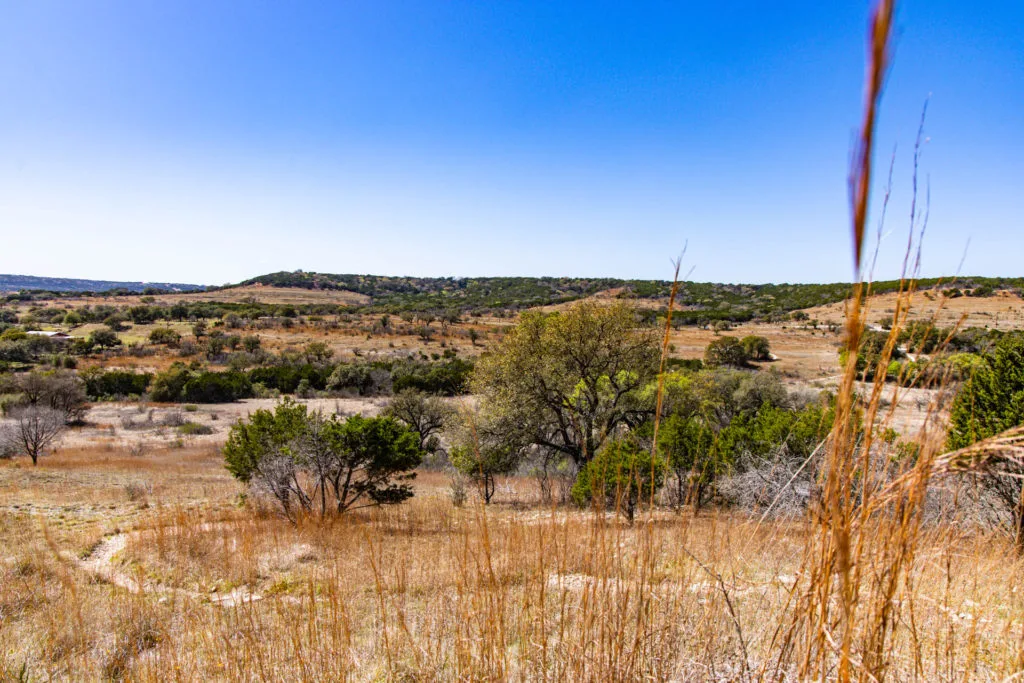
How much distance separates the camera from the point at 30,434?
16.8m

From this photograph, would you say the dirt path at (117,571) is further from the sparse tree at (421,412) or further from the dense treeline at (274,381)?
the dense treeline at (274,381)

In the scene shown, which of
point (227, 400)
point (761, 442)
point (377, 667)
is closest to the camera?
point (377, 667)

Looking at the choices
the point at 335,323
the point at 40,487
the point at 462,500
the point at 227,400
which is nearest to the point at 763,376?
the point at 462,500

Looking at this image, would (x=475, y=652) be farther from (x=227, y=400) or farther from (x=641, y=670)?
(x=227, y=400)

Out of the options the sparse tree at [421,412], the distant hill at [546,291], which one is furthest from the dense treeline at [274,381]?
the distant hill at [546,291]

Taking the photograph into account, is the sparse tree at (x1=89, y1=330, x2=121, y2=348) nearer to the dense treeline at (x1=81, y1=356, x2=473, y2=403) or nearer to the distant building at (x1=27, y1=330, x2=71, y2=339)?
the distant building at (x1=27, y1=330, x2=71, y2=339)

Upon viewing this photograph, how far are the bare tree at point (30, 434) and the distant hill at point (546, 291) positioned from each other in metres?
42.9

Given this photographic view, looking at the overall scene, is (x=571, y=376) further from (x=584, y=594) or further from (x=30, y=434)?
(x=30, y=434)

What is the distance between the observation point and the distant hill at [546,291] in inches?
2405

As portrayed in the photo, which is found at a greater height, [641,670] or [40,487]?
[641,670]

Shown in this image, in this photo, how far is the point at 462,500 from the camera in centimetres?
1209

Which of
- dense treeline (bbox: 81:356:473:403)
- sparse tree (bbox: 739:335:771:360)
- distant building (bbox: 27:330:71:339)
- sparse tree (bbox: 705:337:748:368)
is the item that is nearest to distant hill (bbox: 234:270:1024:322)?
sparse tree (bbox: 739:335:771:360)

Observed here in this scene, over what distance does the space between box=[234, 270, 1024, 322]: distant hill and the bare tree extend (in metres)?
42.9

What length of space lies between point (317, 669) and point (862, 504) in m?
2.41
